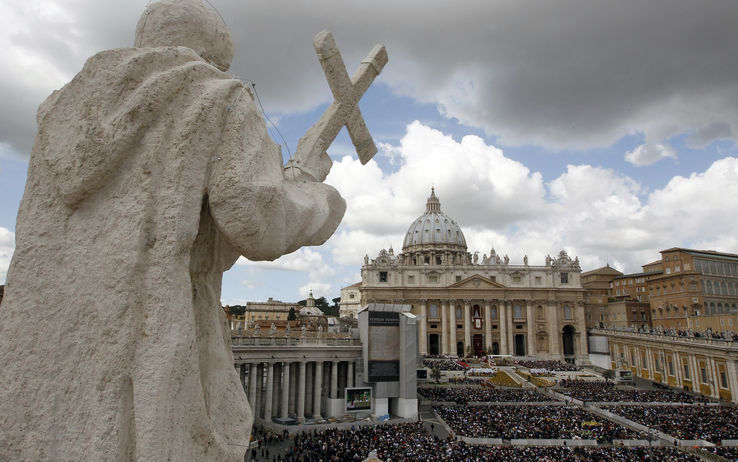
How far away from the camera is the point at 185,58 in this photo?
3.22 meters

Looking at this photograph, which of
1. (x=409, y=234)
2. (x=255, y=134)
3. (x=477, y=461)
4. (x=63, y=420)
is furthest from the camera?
(x=409, y=234)

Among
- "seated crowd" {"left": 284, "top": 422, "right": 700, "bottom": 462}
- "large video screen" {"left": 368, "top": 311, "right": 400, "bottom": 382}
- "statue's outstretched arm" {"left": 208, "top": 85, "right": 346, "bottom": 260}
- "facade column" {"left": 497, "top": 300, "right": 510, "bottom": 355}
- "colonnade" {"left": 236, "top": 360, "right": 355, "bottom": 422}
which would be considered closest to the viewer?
"statue's outstretched arm" {"left": 208, "top": 85, "right": 346, "bottom": 260}

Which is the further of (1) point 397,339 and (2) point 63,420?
(1) point 397,339

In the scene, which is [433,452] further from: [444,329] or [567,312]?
[567,312]

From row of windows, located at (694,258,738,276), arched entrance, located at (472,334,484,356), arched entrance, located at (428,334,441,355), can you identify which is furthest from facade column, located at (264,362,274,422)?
row of windows, located at (694,258,738,276)

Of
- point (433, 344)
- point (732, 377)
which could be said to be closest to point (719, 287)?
point (732, 377)

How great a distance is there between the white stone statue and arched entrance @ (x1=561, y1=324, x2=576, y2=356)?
81.8 metres

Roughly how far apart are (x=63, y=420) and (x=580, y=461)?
57.6ft

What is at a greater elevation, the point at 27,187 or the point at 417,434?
the point at 27,187

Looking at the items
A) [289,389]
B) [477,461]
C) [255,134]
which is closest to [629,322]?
[289,389]

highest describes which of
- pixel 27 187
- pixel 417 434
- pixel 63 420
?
pixel 27 187

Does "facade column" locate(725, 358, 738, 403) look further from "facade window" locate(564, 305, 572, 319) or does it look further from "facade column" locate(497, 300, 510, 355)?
"facade window" locate(564, 305, 572, 319)

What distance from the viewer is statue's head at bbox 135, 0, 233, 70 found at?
3.45 metres

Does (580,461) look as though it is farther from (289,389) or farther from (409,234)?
(409,234)
